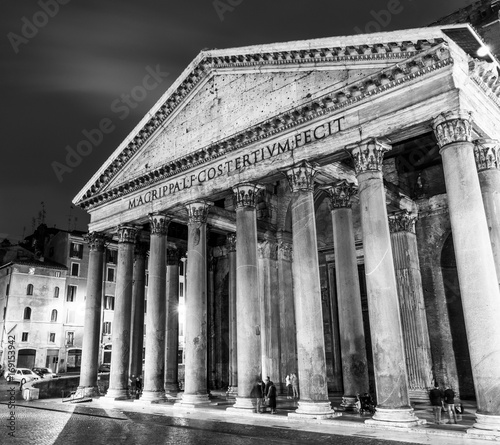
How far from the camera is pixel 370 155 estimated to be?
38.4 feet

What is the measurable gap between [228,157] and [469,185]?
7862 mm

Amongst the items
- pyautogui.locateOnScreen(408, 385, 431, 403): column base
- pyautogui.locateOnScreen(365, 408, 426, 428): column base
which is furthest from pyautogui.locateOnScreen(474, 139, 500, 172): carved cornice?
pyautogui.locateOnScreen(408, 385, 431, 403): column base

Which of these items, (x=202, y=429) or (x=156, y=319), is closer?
(x=202, y=429)

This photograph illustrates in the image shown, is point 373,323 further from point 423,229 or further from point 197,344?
point 423,229

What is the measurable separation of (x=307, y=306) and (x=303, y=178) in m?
3.74

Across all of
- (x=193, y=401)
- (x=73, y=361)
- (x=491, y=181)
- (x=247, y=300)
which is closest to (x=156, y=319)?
(x=193, y=401)

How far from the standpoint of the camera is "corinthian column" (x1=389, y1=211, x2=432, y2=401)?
15.0 m

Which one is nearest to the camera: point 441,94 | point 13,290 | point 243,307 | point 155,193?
point 441,94

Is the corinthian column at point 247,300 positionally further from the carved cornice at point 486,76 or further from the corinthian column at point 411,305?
the carved cornice at point 486,76

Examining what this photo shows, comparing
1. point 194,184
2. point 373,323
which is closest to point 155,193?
point 194,184

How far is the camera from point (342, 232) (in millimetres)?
14500

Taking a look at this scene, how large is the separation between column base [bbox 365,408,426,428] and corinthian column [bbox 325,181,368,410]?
269cm

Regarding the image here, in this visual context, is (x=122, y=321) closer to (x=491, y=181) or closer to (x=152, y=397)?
(x=152, y=397)

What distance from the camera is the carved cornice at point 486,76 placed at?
10.9m
